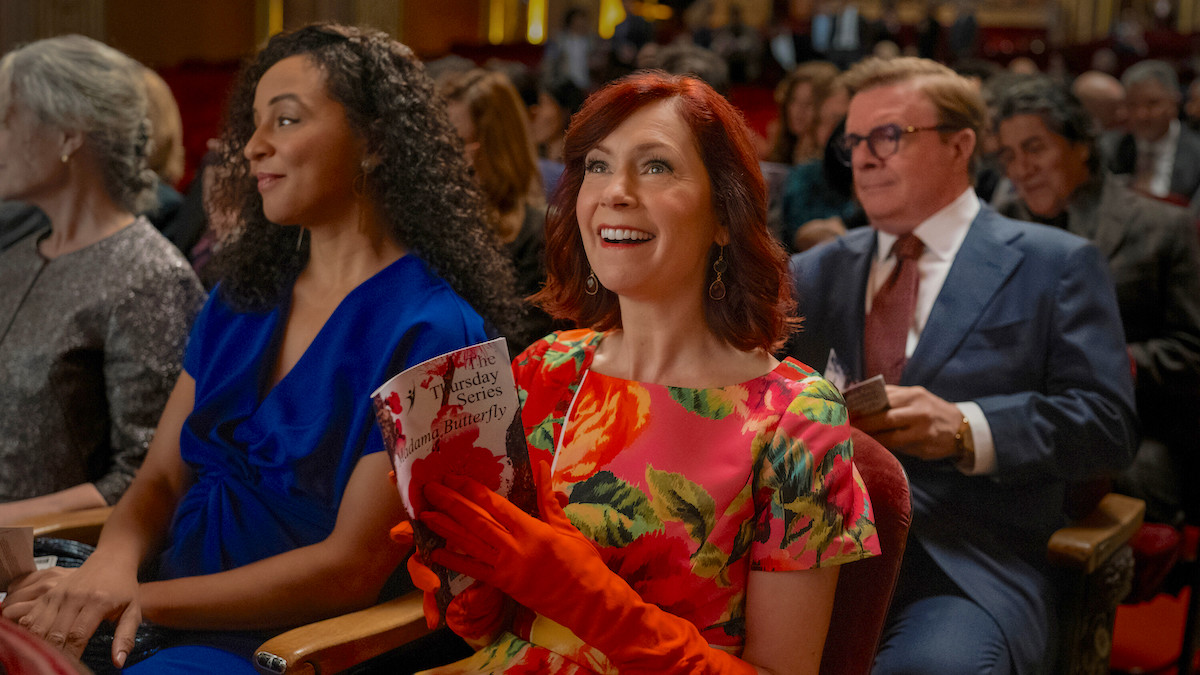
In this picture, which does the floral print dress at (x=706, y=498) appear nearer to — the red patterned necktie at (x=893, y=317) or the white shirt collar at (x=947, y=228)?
the red patterned necktie at (x=893, y=317)

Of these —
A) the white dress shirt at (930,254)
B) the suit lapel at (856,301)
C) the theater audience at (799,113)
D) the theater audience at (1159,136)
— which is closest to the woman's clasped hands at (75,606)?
the suit lapel at (856,301)

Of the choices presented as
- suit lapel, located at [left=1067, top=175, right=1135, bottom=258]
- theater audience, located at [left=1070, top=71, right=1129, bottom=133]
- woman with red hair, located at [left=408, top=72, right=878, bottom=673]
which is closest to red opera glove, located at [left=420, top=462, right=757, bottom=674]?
woman with red hair, located at [left=408, top=72, right=878, bottom=673]

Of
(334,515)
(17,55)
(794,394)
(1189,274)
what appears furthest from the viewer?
(1189,274)

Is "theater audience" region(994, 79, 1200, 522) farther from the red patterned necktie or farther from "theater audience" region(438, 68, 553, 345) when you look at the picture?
"theater audience" region(438, 68, 553, 345)

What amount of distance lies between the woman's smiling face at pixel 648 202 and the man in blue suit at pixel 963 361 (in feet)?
1.62

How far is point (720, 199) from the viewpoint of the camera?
1296mm

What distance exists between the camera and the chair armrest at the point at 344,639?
4.27 ft

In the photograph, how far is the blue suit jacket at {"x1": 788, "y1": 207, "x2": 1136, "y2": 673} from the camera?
5.91 feet

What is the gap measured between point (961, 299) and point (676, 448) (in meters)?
0.89

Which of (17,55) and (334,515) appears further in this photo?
(17,55)

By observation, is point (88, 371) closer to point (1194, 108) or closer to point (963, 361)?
point (963, 361)

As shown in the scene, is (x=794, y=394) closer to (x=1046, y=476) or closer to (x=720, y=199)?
(x=720, y=199)

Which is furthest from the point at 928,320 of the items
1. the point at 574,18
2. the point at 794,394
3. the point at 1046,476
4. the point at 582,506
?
the point at 574,18

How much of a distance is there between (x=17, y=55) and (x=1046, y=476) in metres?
2.21
